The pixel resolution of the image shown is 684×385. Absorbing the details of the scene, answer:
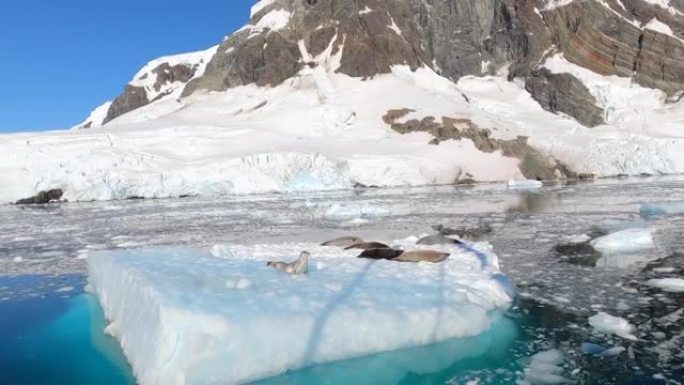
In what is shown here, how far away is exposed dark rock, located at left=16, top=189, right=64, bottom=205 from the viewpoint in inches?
1203

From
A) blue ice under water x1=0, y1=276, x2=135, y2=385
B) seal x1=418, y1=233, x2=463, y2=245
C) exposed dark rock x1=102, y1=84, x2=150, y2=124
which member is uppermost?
exposed dark rock x1=102, y1=84, x2=150, y2=124

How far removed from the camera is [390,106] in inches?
1922

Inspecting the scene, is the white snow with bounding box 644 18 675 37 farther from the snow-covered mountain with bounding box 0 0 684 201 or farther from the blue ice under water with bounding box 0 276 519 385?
the blue ice under water with bounding box 0 276 519 385

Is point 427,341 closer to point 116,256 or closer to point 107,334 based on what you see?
point 107,334

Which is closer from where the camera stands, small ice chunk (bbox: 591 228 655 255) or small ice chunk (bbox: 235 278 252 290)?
small ice chunk (bbox: 235 278 252 290)

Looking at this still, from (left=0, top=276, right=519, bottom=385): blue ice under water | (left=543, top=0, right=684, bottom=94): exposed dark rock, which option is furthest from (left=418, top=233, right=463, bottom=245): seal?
(left=543, top=0, right=684, bottom=94): exposed dark rock

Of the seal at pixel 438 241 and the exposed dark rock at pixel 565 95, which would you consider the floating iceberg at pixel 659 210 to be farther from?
the exposed dark rock at pixel 565 95

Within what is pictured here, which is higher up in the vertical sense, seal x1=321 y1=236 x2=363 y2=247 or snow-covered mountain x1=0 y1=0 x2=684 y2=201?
snow-covered mountain x1=0 y1=0 x2=684 y2=201

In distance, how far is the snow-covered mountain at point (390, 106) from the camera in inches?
1281

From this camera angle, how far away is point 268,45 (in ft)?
190

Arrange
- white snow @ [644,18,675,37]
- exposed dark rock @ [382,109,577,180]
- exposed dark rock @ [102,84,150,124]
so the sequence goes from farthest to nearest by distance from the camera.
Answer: exposed dark rock @ [102,84,150,124] < white snow @ [644,18,675,37] < exposed dark rock @ [382,109,577,180]

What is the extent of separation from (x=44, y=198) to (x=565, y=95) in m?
51.5

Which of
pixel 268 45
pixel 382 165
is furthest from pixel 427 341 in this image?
pixel 268 45

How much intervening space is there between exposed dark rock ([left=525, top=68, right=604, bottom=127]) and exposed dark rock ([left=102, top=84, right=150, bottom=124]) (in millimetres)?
52846
